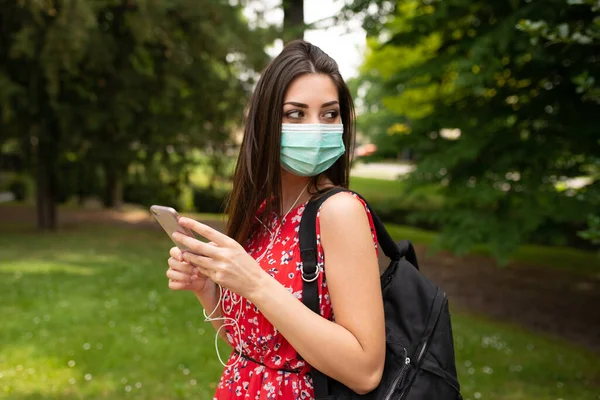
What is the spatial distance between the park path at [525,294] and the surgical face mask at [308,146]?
24.3 feet

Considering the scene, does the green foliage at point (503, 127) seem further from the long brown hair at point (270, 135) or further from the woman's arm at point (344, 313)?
the woman's arm at point (344, 313)

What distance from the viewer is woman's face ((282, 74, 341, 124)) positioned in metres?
1.82

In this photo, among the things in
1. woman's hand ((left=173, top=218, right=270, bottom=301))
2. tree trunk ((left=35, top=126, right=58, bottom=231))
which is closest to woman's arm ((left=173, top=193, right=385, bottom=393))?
woman's hand ((left=173, top=218, right=270, bottom=301))

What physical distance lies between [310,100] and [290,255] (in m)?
0.45

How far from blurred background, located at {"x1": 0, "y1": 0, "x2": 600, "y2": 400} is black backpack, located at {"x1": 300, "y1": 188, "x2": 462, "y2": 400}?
115 inches

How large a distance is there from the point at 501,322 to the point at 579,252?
23.0ft

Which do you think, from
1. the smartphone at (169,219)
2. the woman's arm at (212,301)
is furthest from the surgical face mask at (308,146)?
the woman's arm at (212,301)

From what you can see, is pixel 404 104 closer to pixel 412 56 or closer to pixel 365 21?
pixel 412 56

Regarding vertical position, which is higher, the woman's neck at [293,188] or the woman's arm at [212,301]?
the woman's neck at [293,188]

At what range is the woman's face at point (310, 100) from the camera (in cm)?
182

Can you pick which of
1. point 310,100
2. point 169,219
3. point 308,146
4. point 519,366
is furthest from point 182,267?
point 519,366

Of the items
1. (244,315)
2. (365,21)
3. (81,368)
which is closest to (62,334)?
(81,368)

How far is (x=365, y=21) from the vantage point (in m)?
10.3

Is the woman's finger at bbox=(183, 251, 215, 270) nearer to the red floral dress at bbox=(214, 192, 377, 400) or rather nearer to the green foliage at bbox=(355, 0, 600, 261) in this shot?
the red floral dress at bbox=(214, 192, 377, 400)
